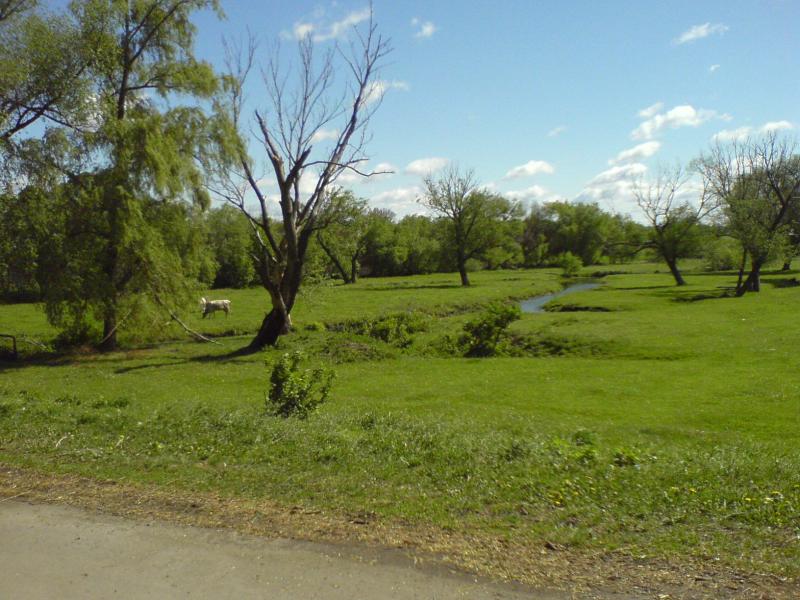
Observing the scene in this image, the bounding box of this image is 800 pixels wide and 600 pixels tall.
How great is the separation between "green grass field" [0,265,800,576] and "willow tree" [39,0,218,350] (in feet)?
9.58

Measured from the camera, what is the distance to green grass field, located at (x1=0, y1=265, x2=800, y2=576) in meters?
6.01

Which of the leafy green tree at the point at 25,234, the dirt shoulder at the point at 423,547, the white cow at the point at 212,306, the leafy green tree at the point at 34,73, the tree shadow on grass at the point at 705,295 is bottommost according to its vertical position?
the tree shadow on grass at the point at 705,295

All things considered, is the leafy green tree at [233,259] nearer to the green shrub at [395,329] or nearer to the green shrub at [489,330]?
the green shrub at [395,329]

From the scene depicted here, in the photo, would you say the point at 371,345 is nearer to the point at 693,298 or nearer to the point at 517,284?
the point at 693,298

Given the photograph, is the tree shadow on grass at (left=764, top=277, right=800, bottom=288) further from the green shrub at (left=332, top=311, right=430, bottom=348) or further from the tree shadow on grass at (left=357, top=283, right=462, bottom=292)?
the green shrub at (left=332, top=311, right=430, bottom=348)

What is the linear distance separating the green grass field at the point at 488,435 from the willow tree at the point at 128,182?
2.92m

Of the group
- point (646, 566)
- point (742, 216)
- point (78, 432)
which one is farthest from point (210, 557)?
point (742, 216)

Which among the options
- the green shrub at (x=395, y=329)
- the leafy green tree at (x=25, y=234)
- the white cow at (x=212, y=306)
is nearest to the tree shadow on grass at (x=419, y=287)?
the white cow at (x=212, y=306)

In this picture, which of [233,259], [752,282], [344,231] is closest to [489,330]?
[344,231]

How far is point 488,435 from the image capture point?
400 inches

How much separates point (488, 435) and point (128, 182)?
23.5m

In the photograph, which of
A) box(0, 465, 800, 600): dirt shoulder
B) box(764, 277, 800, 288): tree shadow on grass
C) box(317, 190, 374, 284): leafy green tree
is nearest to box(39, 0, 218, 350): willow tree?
box(317, 190, 374, 284): leafy green tree

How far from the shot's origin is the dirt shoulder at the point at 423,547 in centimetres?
458

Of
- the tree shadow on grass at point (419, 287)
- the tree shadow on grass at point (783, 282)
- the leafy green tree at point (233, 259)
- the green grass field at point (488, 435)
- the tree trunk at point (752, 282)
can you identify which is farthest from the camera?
the tree shadow on grass at point (419, 287)
